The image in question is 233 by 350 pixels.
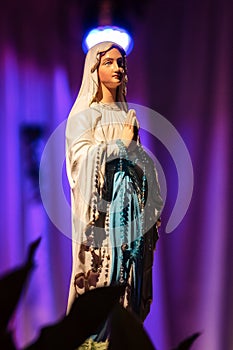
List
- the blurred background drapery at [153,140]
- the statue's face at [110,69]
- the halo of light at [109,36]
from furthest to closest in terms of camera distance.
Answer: the blurred background drapery at [153,140] → the halo of light at [109,36] → the statue's face at [110,69]

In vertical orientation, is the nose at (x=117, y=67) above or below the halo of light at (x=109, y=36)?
below

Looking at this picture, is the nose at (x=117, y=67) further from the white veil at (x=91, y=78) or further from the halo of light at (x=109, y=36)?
the halo of light at (x=109, y=36)

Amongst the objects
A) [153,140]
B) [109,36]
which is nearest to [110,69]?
[109,36]

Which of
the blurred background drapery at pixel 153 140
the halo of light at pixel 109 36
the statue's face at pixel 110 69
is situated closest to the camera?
the statue's face at pixel 110 69

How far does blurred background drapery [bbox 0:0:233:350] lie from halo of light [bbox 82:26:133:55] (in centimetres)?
24

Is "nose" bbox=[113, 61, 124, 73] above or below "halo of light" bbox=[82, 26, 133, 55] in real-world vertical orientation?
below

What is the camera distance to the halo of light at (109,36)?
2301 millimetres

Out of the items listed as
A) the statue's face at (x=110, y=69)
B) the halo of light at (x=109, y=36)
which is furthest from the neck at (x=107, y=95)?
the halo of light at (x=109, y=36)

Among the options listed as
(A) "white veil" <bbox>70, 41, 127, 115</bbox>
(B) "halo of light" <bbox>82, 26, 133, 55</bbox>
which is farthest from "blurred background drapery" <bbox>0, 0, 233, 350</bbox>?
(A) "white veil" <bbox>70, 41, 127, 115</bbox>

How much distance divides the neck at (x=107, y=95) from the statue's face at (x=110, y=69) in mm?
18

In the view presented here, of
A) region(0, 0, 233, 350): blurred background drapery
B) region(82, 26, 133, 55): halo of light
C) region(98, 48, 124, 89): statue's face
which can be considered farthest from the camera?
region(0, 0, 233, 350): blurred background drapery

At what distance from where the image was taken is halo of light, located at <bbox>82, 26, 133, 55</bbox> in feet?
7.55

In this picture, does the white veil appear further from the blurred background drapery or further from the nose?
the blurred background drapery

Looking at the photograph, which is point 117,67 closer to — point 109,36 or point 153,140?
point 109,36
